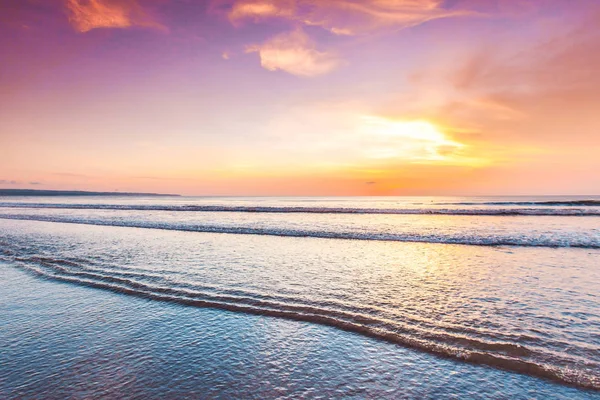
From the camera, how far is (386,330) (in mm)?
5914

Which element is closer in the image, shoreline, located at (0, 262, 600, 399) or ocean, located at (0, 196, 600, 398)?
shoreline, located at (0, 262, 600, 399)

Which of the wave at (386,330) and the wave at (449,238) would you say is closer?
the wave at (386,330)

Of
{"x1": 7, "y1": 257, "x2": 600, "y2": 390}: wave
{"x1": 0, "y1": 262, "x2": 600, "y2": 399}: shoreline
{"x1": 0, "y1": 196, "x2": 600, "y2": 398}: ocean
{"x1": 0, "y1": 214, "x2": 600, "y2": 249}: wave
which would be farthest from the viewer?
{"x1": 0, "y1": 214, "x2": 600, "y2": 249}: wave

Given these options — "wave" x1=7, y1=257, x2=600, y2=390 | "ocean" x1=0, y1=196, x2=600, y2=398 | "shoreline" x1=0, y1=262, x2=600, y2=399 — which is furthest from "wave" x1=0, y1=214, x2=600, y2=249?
"shoreline" x1=0, y1=262, x2=600, y2=399

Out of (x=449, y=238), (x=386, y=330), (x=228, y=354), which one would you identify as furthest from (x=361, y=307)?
(x=449, y=238)

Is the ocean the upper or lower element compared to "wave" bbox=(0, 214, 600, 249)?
lower

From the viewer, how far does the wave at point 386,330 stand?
4609mm

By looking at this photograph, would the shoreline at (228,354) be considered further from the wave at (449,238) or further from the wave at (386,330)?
the wave at (449,238)

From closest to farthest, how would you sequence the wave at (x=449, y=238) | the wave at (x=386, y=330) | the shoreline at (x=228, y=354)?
1. the shoreline at (x=228, y=354)
2. the wave at (x=386, y=330)
3. the wave at (x=449, y=238)

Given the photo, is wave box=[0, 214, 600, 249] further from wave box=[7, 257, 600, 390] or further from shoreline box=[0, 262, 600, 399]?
shoreline box=[0, 262, 600, 399]

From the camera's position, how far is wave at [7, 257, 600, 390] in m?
4.61

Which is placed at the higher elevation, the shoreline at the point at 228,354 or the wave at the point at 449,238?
the wave at the point at 449,238

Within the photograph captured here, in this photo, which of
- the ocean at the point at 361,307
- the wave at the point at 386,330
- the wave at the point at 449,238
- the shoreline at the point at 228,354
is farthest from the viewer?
the wave at the point at 449,238

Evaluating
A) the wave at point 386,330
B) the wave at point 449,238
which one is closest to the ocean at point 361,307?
the wave at point 386,330
